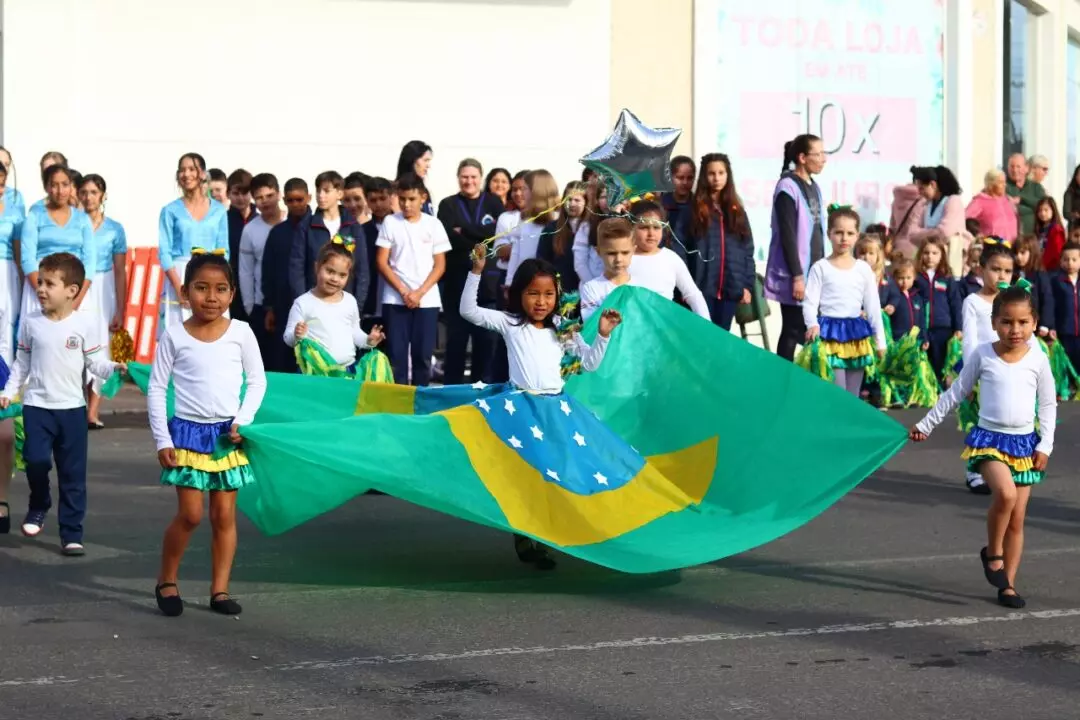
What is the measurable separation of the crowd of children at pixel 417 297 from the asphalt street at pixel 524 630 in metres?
0.39

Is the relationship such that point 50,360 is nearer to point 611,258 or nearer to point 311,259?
point 611,258

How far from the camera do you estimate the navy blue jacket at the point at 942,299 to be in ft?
55.1

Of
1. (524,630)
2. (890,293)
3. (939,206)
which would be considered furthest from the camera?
(939,206)

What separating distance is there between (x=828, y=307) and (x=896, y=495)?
1892mm

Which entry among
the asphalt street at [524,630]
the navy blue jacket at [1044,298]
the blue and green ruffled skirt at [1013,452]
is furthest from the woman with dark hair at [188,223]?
the navy blue jacket at [1044,298]

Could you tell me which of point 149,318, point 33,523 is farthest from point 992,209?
point 33,523

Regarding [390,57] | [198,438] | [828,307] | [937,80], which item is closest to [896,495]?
[828,307]

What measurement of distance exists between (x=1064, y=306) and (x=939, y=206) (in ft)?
7.37

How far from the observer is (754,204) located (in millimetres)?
21891

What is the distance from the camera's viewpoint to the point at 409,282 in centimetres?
1373

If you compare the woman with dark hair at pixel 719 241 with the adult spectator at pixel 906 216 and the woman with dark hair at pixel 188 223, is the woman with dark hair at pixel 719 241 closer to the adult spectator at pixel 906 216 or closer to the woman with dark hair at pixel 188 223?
the woman with dark hair at pixel 188 223

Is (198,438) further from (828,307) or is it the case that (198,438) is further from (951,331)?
(951,331)

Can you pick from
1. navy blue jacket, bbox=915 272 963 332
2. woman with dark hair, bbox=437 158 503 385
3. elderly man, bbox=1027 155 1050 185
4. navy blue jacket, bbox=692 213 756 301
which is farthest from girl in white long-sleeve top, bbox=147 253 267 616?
elderly man, bbox=1027 155 1050 185

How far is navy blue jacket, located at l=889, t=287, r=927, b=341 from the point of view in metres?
16.4
